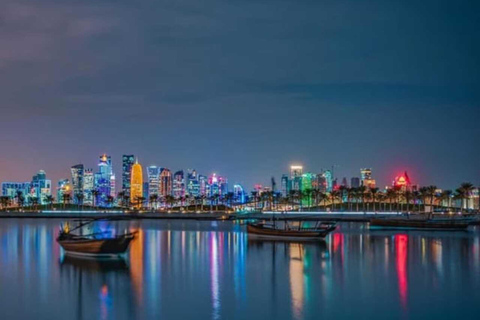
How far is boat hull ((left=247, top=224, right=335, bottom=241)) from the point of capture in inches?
2781

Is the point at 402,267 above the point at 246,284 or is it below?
below

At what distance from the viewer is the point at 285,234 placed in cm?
7269

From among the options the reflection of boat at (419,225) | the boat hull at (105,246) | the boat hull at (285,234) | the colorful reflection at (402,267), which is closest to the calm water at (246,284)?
the colorful reflection at (402,267)

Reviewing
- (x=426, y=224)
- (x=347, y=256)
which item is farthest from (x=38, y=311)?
(x=426, y=224)

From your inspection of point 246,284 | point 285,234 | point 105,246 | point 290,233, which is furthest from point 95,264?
point 285,234

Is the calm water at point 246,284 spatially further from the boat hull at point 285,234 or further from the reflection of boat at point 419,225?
the reflection of boat at point 419,225

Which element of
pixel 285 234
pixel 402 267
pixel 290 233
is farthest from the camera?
pixel 285 234

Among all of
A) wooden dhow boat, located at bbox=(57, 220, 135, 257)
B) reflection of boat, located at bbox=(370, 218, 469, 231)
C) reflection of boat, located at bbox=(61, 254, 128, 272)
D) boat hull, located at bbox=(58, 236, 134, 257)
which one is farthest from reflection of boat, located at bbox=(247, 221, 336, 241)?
reflection of boat, located at bbox=(61, 254, 128, 272)

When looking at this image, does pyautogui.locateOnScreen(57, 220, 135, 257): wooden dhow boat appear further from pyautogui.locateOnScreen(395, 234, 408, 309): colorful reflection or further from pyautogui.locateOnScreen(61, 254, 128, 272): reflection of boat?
pyautogui.locateOnScreen(395, 234, 408, 309): colorful reflection

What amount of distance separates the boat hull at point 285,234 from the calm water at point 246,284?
335 inches

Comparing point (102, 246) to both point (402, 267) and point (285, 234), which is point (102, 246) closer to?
point (402, 267)

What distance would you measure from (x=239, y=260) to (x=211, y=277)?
33.1 ft

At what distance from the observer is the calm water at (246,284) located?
3030cm

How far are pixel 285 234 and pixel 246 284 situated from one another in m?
34.8
